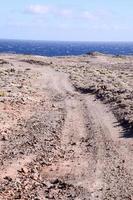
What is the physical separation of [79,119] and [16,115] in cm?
427

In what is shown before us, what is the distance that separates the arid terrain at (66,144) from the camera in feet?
59.2

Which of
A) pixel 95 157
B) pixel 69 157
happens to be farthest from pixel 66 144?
pixel 95 157

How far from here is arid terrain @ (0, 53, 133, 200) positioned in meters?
18.0

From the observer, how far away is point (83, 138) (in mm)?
25188

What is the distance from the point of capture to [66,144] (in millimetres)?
24219

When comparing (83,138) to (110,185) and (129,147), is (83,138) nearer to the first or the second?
(129,147)

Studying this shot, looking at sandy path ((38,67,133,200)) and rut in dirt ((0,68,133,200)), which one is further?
sandy path ((38,67,133,200))

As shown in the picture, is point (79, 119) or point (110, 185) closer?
point (110, 185)

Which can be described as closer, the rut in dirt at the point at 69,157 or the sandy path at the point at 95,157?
the rut in dirt at the point at 69,157

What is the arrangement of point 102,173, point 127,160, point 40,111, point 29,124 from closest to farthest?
point 102,173 → point 127,160 → point 29,124 → point 40,111

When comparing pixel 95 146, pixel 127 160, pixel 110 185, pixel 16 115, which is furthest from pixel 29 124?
pixel 110 185

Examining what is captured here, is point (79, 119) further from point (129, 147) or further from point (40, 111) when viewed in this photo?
A: point (129, 147)

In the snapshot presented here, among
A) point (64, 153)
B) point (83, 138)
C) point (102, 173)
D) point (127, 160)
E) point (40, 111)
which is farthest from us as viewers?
point (40, 111)

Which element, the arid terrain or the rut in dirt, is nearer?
the rut in dirt
